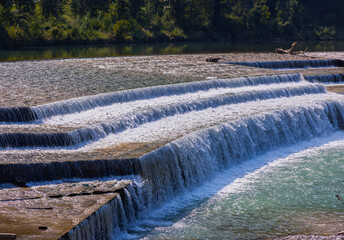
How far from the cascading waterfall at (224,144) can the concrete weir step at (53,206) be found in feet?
3.64

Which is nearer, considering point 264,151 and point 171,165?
point 171,165

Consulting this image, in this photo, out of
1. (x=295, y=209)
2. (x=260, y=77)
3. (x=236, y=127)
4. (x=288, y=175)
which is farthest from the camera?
(x=260, y=77)

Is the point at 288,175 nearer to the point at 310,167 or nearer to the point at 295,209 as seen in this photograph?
the point at 310,167

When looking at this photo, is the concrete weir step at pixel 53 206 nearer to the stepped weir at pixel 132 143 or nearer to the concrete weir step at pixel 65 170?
the stepped weir at pixel 132 143

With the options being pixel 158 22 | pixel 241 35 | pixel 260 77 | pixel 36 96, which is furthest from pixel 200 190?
pixel 241 35

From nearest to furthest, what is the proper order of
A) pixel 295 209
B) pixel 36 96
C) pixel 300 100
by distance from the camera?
pixel 295 209 → pixel 36 96 → pixel 300 100

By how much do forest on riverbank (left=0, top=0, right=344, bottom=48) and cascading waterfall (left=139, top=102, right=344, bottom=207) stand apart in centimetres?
2058

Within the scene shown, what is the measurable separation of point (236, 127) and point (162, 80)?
16.9 feet

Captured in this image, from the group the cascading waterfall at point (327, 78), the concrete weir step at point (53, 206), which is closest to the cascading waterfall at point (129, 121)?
the cascading waterfall at point (327, 78)

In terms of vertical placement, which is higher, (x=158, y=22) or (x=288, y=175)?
(x=158, y=22)

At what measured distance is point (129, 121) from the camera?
13.0 metres

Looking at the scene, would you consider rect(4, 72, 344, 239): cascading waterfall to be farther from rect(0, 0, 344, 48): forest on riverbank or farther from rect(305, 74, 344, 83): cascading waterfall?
rect(0, 0, 344, 48): forest on riverbank

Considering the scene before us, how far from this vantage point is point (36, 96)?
14.5 meters

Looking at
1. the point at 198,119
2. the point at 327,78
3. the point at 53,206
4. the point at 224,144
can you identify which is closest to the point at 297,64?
the point at 327,78
